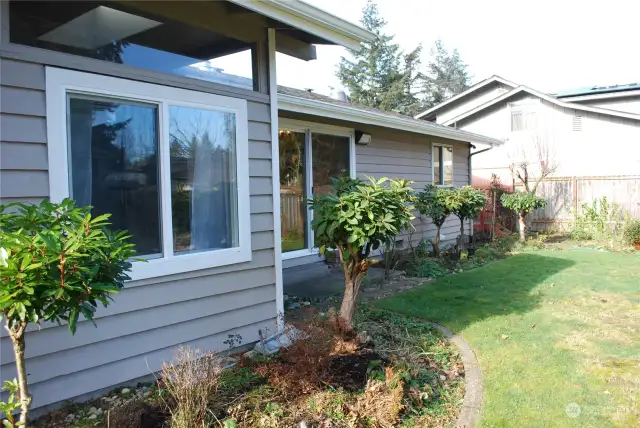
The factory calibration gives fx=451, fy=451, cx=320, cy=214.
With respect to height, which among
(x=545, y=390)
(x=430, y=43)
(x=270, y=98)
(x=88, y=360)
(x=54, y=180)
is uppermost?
(x=430, y=43)

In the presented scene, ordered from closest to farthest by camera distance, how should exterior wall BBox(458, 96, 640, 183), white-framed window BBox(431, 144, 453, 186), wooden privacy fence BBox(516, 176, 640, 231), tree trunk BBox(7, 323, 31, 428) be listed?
tree trunk BBox(7, 323, 31, 428) → white-framed window BBox(431, 144, 453, 186) → wooden privacy fence BBox(516, 176, 640, 231) → exterior wall BBox(458, 96, 640, 183)

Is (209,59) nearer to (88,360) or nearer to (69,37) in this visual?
(69,37)

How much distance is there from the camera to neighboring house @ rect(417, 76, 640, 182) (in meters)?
16.1

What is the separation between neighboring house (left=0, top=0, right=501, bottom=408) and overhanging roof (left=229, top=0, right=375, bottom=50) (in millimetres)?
12

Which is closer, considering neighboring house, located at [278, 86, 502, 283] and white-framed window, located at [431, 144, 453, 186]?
neighboring house, located at [278, 86, 502, 283]

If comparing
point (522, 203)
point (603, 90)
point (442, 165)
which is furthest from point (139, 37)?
point (603, 90)

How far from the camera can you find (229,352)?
13.1 feet

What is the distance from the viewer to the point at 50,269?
207 centimetres

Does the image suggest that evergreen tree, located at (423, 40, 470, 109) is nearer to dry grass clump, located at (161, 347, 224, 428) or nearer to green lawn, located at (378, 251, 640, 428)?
green lawn, located at (378, 251, 640, 428)

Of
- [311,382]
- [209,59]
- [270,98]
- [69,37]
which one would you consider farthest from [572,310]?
[69,37]

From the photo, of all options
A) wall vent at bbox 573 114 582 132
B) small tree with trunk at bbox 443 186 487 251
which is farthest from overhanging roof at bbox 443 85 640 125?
small tree with trunk at bbox 443 186 487 251

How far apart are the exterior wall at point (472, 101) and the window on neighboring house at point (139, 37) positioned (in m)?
19.7

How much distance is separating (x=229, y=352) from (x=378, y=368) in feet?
4.47

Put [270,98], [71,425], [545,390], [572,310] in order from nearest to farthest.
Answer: [71,425], [545,390], [270,98], [572,310]
